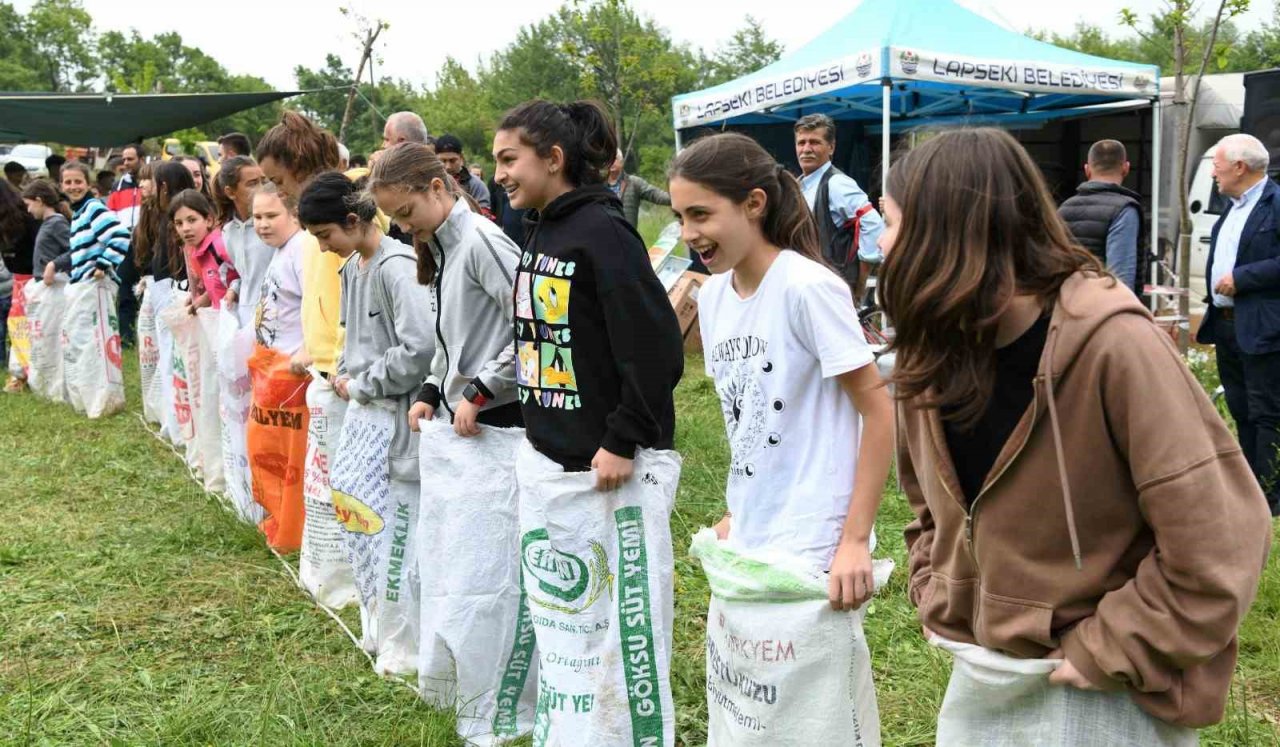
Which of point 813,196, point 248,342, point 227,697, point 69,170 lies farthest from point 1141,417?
point 69,170

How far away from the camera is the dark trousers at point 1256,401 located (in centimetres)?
582

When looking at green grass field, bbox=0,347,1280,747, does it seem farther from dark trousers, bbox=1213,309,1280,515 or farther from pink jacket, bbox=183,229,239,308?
dark trousers, bbox=1213,309,1280,515

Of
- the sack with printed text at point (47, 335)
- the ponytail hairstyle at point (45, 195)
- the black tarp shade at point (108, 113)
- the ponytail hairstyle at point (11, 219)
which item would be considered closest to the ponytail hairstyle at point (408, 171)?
the sack with printed text at point (47, 335)

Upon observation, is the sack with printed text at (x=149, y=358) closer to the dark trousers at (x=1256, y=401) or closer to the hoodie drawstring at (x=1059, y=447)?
the dark trousers at (x=1256, y=401)

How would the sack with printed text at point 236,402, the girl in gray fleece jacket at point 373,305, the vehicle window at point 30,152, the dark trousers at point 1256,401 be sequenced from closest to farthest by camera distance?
the girl in gray fleece jacket at point 373,305 < the sack with printed text at point 236,402 < the dark trousers at point 1256,401 < the vehicle window at point 30,152

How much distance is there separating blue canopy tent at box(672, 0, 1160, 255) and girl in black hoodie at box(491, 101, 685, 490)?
5.94 metres

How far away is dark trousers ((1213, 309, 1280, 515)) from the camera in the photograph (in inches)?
229

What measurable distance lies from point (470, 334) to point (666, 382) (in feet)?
2.37

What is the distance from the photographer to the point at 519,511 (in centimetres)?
305

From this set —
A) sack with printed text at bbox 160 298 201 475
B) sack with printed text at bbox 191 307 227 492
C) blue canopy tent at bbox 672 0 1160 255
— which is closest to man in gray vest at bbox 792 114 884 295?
blue canopy tent at bbox 672 0 1160 255

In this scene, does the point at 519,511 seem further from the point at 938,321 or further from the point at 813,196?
the point at 813,196

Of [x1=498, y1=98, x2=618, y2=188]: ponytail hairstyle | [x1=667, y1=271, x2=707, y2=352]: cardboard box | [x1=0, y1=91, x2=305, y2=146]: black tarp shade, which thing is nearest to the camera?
[x1=498, y1=98, x2=618, y2=188]: ponytail hairstyle

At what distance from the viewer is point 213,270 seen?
242 inches

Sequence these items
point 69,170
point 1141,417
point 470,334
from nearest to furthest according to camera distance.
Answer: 1. point 1141,417
2. point 470,334
3. point 69,170
